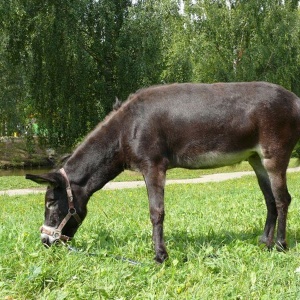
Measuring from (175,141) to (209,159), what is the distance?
0.44 m

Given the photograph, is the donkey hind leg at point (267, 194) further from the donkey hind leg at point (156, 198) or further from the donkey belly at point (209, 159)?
the donkey hind leg at point (156, 198)

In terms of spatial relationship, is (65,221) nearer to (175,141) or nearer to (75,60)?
(175,141)

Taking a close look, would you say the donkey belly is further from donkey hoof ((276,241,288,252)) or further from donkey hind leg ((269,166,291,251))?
donkey hoof ((276,241,288,252))

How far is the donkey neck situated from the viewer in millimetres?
5254

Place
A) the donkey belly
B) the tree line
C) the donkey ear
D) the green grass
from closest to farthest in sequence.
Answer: the green grass
the donkey ear
the donkey belly
the tree line

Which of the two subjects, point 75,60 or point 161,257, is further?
point 75,60

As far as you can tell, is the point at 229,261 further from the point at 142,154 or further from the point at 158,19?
the point at 158,19

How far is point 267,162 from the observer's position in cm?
526

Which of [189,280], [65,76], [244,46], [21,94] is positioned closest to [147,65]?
[65,76]

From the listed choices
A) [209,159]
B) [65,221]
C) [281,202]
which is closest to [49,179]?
[65,221]

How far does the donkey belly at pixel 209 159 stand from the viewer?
17.0 feet

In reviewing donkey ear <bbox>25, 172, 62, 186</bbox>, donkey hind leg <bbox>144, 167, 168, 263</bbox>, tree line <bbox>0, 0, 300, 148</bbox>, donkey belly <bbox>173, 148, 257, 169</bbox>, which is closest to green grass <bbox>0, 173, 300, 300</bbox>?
donkey hind leg <bbox>144, 167, 168, 263</bbox>

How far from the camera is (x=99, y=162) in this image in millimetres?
5273

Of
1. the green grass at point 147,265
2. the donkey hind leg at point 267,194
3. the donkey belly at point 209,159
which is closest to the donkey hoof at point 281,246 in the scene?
the green grass at point 147,265
